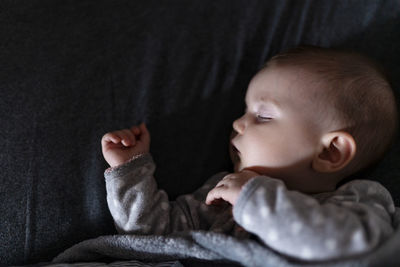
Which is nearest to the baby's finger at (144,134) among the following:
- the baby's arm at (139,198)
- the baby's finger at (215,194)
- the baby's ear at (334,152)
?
the baby's arm at (139,198)

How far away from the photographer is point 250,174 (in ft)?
3.12

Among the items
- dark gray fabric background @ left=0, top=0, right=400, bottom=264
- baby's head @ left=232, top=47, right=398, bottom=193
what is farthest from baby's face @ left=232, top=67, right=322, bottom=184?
dark gray fabric background @ left=0, top=0, right=400, bottom=264

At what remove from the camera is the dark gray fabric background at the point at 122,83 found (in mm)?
1038

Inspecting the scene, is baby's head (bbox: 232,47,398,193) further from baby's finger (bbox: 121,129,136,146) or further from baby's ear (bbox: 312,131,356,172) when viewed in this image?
baby's finger (bbox: 121,129,136,146)

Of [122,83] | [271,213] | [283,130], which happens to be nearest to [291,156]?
[283,130]

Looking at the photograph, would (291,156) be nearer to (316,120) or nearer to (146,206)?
(316,120)

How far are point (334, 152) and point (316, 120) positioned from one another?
0.29 feet

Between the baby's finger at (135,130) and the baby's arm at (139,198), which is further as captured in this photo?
the baby's finger at (135,130)

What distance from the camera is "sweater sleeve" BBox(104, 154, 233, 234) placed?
987mm

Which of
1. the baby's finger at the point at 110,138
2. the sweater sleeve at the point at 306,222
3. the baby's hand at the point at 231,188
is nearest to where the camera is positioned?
the sweater sleeve at the point at 306,222

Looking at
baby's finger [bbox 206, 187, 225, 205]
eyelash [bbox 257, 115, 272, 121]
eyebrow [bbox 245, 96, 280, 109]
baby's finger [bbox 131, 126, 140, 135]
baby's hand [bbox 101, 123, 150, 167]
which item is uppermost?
eyebrow [bbox 245, 96, 280, 109]

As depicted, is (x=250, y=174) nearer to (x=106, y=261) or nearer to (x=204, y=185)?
(x=204, y=185)

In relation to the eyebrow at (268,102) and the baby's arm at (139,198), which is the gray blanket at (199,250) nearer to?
the baby's arm at (139,198)

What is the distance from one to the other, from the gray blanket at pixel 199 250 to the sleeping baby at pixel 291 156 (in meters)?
0.03
